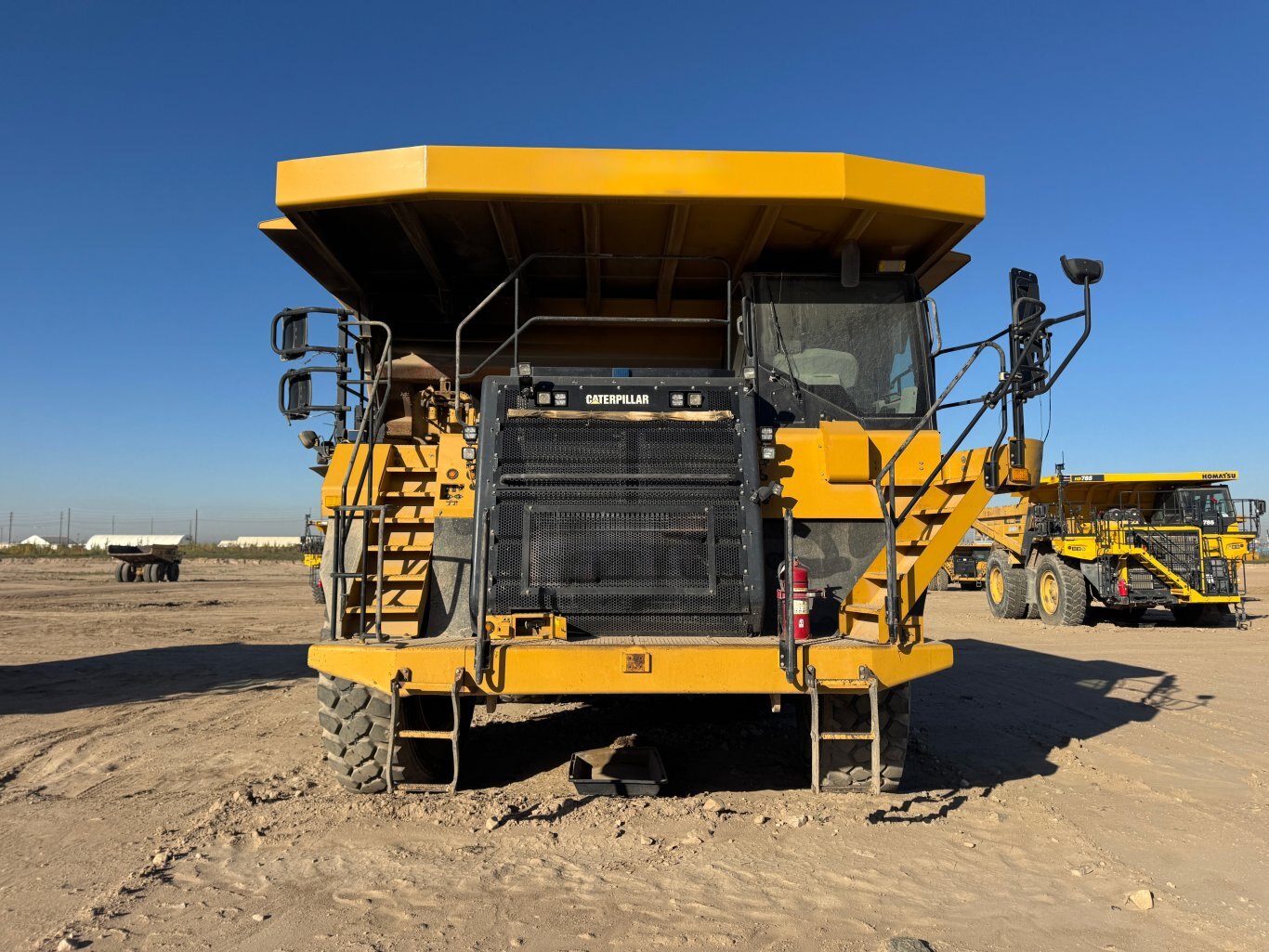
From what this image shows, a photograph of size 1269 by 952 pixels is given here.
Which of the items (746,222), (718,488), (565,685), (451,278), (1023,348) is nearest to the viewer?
(565,685)

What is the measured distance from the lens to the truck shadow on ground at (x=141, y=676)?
766 cm

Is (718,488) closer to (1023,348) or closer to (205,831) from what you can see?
(1023,348)

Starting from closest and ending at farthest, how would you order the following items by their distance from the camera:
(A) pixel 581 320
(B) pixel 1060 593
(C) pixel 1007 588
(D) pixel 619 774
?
(D) pixel 619 774 < (A) pixel 581 320 < (B) pixel 1060 593 < (C) pixel 1007 588

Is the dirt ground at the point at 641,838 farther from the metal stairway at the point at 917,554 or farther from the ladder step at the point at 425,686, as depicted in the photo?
the metal stairway at the point at 917,554

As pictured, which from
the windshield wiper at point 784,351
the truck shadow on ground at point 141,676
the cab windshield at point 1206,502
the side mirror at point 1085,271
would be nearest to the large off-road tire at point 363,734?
the windshield wiper at point 784,351

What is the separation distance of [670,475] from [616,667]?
3.39 ft

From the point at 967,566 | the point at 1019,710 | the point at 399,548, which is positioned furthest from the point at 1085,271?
the point at 967,566

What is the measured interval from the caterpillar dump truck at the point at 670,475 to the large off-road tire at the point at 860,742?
1 cm

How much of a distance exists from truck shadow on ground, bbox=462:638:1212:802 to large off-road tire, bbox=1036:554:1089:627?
285 inches

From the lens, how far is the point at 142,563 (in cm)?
3109

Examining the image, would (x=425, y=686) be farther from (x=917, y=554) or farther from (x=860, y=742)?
(x=917, y=554)

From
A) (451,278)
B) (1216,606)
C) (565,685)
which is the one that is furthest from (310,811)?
(1216,606)

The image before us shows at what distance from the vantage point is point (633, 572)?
4078 mm

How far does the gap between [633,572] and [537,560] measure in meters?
0.45
